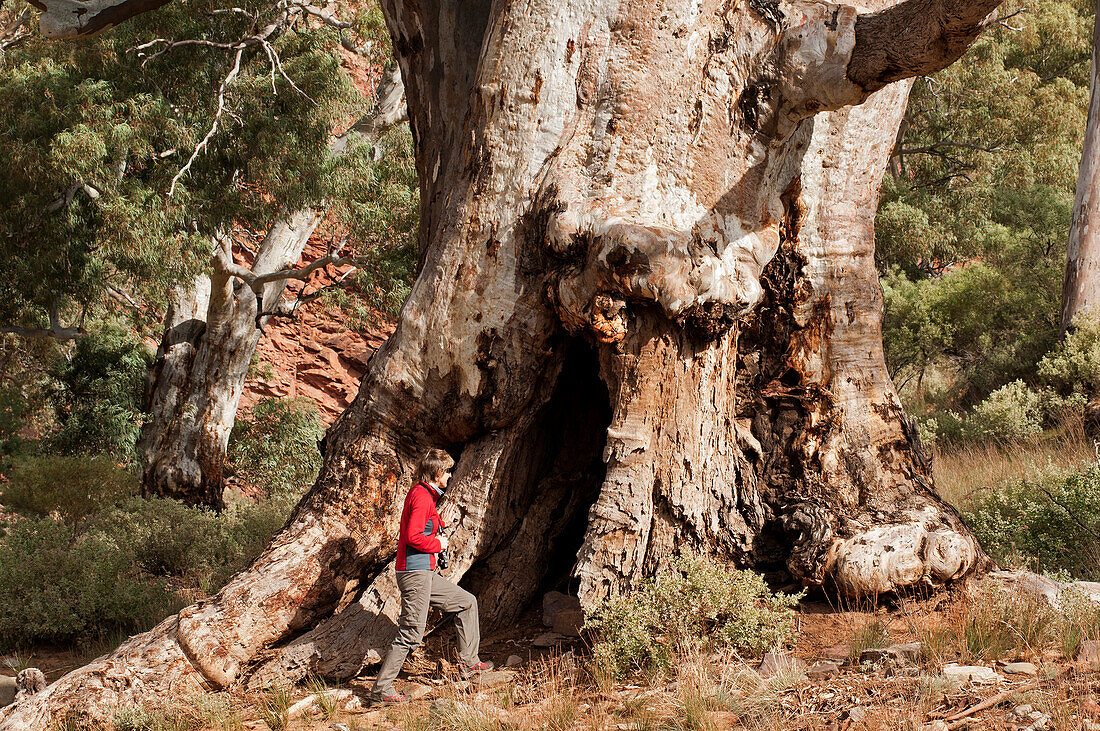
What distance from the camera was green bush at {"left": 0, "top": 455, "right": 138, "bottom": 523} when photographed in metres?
11.2

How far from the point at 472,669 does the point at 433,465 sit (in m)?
1.10

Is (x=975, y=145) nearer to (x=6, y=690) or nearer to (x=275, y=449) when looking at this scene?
(x=275, y=449)

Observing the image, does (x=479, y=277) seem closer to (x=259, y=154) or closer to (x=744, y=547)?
(x=744, y=547)

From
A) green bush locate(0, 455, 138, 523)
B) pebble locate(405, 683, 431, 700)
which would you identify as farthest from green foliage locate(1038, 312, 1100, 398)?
green bush locate(0, 455, 138, 523)

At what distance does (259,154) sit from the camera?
1142cm

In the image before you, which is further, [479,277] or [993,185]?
[993,185]

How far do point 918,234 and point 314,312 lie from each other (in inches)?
558

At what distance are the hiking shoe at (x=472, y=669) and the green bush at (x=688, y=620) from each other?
66cm

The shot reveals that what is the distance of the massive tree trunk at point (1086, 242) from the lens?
1050 centimetres

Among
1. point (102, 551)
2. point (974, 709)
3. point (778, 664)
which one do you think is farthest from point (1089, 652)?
point (102, 551)

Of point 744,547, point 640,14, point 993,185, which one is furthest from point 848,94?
point 993,185

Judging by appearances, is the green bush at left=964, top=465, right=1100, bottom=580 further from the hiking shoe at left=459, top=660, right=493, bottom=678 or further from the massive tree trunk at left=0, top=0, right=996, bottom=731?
the hiking shoe at left=459, top=660, right=493, bottom=678

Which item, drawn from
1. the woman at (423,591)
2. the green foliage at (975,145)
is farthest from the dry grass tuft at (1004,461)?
the green foliage at (975,145)

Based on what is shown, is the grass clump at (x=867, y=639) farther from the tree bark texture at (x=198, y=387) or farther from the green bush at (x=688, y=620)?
the tree bark texture at (x=198, y=387)
